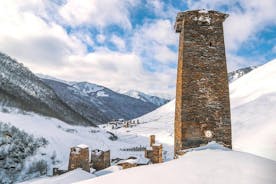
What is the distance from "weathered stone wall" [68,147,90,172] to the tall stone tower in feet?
17.7

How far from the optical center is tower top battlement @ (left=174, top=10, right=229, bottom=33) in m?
9.26

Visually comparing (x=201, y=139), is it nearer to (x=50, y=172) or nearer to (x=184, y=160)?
(x=184, y=160)

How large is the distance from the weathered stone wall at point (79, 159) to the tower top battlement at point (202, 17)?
7146 millimetres

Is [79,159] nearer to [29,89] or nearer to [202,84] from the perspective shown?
[202,84]

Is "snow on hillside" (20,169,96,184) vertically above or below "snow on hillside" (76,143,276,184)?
below

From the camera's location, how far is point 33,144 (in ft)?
63.6

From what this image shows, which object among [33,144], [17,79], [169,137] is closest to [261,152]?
[33,144]

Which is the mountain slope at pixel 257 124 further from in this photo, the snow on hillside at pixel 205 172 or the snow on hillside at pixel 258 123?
the snow on hillside at pixel 205 172

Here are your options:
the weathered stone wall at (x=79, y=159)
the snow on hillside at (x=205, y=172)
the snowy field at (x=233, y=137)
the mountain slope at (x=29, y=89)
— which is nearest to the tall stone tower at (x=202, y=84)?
the snowy field at (x=233, y=137)

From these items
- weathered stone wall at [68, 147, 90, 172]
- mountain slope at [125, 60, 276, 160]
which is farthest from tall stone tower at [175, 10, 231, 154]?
mountain slope at [125, 60, 276, 160]

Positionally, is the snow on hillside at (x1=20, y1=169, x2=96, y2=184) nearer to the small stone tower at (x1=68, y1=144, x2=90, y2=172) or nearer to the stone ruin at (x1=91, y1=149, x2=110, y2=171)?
the small stone tower at (x1=68, y1=144, x2=90, y2=172)

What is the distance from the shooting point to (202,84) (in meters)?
8.95

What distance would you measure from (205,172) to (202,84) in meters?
4.11

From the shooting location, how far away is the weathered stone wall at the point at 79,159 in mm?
13141
